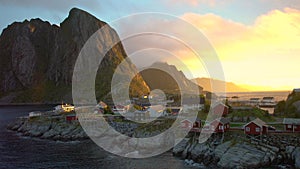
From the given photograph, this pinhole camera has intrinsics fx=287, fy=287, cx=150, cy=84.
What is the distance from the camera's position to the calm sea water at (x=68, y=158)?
39.2 meters

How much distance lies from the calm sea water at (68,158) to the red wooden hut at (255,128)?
11.4 meters

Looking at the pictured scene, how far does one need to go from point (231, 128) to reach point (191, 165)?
38.9ft

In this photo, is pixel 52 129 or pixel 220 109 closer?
pixel 220 109

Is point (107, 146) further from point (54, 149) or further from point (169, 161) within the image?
point (169, 161)

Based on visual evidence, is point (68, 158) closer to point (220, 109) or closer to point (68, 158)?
point (68, 158)

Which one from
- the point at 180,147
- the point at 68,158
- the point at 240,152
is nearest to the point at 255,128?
the point at 240,152

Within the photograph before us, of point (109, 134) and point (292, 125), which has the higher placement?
point (292, 125)

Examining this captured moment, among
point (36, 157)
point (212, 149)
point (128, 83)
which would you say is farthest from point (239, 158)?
point (128, 83)

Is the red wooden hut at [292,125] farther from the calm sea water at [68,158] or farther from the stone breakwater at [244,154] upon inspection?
the calm sea water at [68,158]

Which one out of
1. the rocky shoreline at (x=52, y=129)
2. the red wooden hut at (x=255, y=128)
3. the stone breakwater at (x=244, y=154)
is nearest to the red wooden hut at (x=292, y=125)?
the stone breakwater at (x=244, y=154)

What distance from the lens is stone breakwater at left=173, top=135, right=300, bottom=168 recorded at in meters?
36.1

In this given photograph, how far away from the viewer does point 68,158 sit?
43.4 metres

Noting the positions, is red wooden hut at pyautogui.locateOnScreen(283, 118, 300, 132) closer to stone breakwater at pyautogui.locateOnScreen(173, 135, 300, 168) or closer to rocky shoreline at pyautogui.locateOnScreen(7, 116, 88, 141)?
stone breakwater at pyautogui.locateOnScreen(173, 135, 300, 168)

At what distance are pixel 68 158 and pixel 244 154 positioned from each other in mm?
25385
